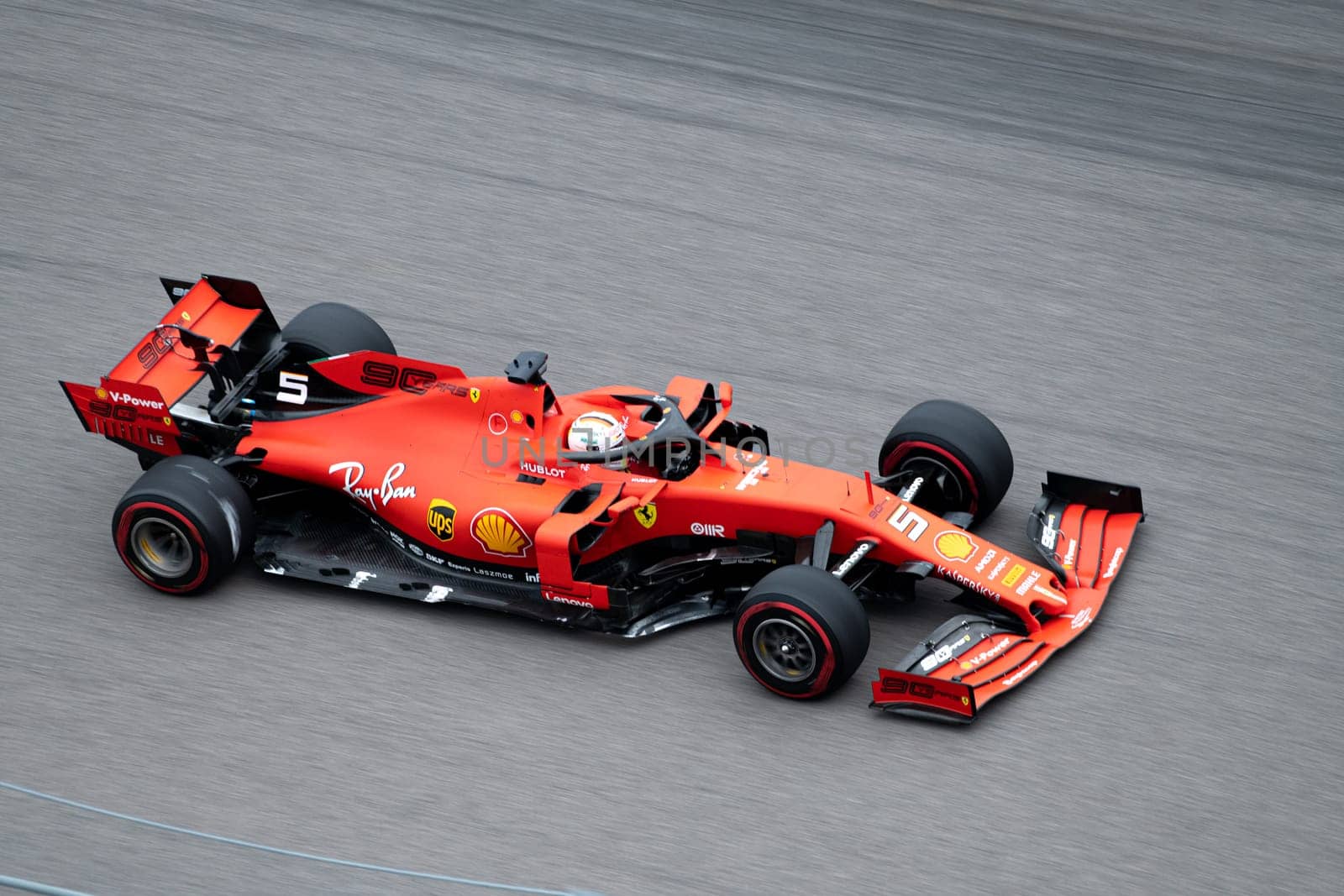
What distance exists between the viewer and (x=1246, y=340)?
37.2 ft

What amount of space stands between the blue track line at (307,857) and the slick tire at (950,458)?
11.4 feet

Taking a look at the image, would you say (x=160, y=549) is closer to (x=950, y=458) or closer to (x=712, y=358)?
(x=712, y=358)

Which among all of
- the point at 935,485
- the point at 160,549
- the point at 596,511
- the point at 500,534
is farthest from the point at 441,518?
the point at 935,485

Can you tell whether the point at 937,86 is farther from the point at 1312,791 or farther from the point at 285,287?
the point at 1312,791

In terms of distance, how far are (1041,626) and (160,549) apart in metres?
4.93

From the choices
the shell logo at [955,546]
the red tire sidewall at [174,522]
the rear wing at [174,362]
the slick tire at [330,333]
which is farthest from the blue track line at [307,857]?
the slick tire at [330,333]

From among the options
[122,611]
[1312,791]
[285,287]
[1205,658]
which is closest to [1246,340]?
[1205,658]

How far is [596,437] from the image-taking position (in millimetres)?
8375

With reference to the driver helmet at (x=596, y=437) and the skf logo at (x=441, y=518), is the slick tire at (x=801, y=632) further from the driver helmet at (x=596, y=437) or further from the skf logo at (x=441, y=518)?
the skf logo at (x=441, y=518)

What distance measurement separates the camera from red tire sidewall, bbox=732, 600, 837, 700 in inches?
291

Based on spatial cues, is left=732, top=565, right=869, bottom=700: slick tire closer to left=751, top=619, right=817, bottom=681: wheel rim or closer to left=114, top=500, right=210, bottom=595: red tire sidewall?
left=751, top=619, right=817, bottom=681: wheel rim

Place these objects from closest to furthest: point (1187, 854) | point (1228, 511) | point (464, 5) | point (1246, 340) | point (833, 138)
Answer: point (1187, 854) < point (1228, 511) < point (1246, 340) < point (833, 138) < point (464, 5)

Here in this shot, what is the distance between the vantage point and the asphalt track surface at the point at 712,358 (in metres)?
7.07

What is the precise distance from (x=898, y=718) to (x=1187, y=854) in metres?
1.53
